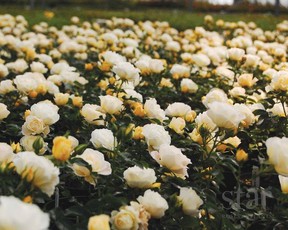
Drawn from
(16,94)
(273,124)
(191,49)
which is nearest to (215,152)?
(273,124)

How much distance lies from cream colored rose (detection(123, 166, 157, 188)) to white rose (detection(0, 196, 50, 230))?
0.43 m

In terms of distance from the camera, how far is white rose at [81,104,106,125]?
1.68 metres

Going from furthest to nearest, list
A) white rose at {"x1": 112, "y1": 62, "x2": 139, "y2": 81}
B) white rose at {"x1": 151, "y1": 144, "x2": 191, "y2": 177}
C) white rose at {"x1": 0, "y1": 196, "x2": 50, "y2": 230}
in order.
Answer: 1. white rose at {"x1": 112, "y1": 62, "x2": 139, "y2": 81}
2. white rose at {"x1": 151, "y1": 144, "x2": 191, "y2": 177}
3. white rose at {"x1": 0, "y1": 196, "x2": 50, "y2": 230}

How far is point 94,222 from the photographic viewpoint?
0.98 metres

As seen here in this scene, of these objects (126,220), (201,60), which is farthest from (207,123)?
(201,60)

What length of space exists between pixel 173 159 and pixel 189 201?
0.44ft

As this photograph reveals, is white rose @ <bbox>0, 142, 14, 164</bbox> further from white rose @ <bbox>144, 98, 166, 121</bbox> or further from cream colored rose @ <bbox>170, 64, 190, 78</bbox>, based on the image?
cream colored rose @ <bbox>170, 64, 190, 78</bbox>

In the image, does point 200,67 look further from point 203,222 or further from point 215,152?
point 203,222

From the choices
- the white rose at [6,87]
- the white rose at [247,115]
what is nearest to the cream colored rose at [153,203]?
the white rose at [247,115]

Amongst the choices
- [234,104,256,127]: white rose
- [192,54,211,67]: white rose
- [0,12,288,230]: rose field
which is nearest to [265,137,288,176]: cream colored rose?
[0,12,288,230]: rose field

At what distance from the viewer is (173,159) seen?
1.34 m

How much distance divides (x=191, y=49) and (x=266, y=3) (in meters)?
14.6

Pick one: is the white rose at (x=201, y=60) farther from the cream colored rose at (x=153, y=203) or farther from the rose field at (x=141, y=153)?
the cream colored rose at (x=153, y=203)

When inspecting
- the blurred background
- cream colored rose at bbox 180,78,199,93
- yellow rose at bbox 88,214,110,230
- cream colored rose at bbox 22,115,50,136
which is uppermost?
yellow rose at bbox 88,214,110,230
